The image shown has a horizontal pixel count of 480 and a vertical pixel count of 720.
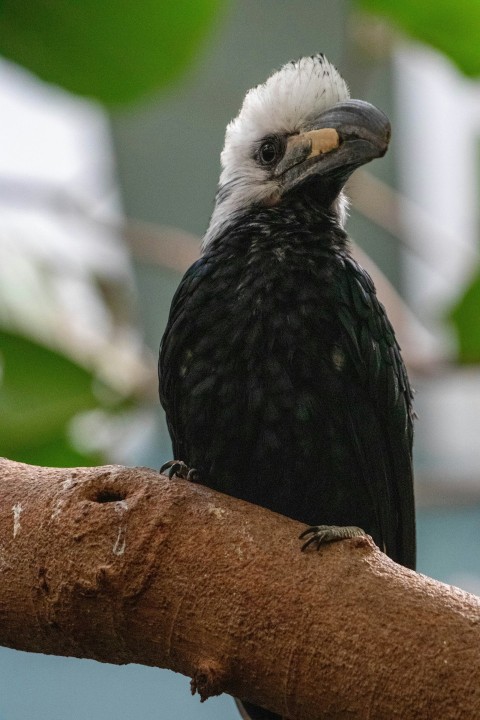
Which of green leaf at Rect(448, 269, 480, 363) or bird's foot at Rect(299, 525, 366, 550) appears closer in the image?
bird's foot at Rect(299, 525, 366, 550)

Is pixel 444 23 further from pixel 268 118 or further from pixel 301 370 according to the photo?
pixel 301 370

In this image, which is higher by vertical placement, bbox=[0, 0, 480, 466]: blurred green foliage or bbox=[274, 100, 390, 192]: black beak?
bbox=[0, 0, 480, 466]: blurred green foliage

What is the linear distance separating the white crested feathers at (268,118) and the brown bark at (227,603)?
3.00 feet

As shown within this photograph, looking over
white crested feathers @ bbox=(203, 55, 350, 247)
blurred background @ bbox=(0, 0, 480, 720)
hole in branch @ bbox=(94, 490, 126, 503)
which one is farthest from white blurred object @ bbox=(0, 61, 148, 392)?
hole in branch @ bbox=(94, 490, 126, 503)

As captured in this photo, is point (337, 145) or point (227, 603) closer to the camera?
point (227, 603)

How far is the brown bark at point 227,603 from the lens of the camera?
1513mm

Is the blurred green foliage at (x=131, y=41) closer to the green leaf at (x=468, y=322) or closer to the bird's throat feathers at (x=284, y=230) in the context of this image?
the green leaf at (x=468, y=322)

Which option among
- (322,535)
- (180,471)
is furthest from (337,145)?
(322,535)

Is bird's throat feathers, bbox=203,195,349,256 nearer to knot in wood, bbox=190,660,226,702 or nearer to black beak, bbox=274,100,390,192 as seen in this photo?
black beak, bbox=274,100,390,192

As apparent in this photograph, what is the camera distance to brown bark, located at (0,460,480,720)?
151 centimetres

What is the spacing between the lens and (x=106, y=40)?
3.17 metres

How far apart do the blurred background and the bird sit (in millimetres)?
795

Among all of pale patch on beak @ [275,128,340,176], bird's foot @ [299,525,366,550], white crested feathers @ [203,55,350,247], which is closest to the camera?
bird's foot @ [299,525,366,550]

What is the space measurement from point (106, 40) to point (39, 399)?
1250 mm
